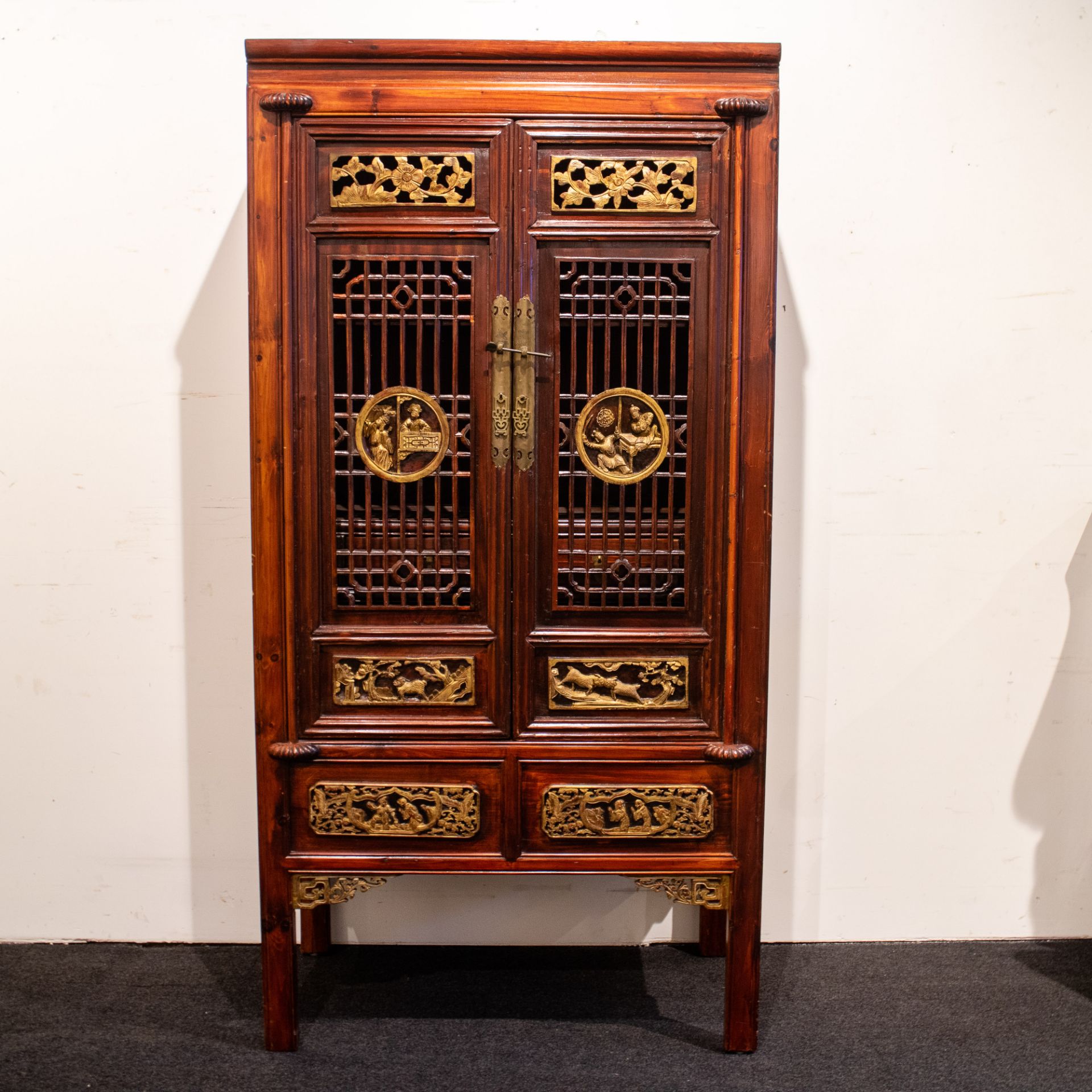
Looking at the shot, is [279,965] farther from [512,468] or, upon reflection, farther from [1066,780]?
[1066,780]

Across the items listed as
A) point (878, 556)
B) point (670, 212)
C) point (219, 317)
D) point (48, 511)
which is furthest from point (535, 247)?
point (48, 511)

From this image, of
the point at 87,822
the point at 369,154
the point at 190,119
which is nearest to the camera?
the point at 369,154

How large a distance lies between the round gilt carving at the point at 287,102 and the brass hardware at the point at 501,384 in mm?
529

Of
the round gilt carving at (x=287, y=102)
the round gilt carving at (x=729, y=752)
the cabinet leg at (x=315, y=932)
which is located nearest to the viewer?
the round gilt carving at (x=287, y=102)

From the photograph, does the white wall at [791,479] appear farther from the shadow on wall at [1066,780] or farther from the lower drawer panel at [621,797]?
the lower drawer panel at [621,797]

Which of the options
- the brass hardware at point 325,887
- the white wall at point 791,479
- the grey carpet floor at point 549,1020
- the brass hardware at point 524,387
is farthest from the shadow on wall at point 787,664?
the brass hardware at point 325,887

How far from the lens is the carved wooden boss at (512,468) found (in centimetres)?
197

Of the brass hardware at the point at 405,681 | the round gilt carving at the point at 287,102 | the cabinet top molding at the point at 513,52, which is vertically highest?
the cabinet top molding at the point at 513,52

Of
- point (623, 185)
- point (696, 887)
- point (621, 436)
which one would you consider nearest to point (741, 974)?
point (696, 887)

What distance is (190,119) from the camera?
2467 millimetres

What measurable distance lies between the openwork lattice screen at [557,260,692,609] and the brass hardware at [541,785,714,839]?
39cm

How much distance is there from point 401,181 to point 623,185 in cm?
45

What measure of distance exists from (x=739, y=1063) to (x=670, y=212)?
5.87 feet

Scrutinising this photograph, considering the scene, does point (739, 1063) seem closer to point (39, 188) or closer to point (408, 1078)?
point (408, 1078)
